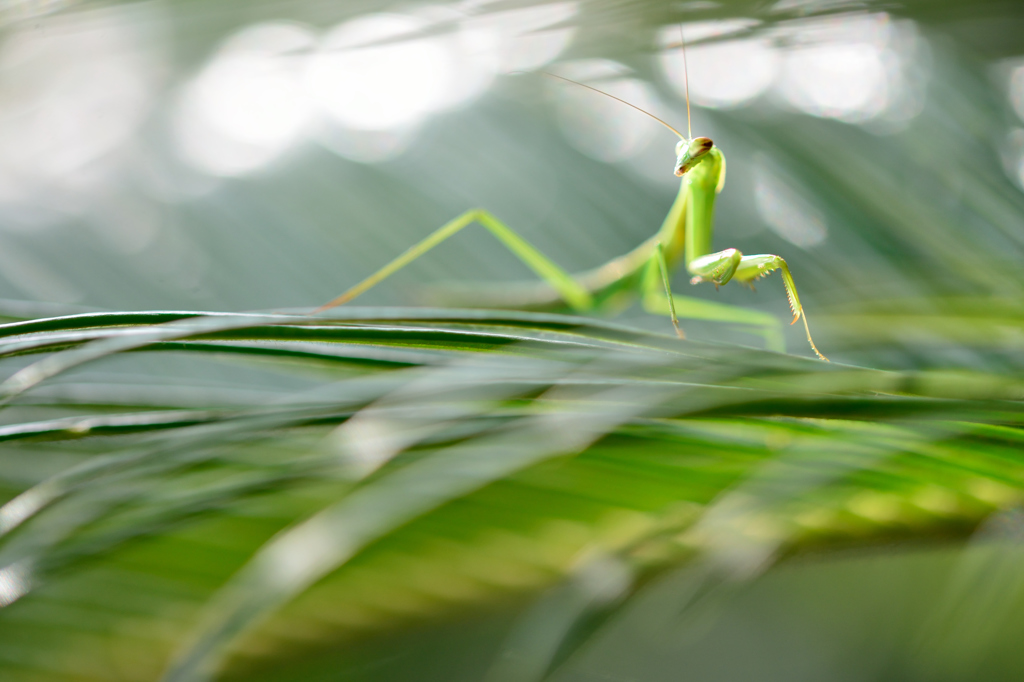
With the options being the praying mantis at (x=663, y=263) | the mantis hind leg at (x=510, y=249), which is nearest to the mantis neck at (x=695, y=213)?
the praying mantis at (x=663, y=263)

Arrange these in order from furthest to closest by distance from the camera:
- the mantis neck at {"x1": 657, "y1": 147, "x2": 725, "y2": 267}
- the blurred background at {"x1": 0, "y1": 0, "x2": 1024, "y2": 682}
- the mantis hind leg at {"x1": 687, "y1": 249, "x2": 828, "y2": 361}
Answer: the mantis neck at {"x1": 657, "y1": 147, "x2": 725, "y2": 267}, the mantis hind leg at {"x1": 687, "y1": 249, "x2": 828, "y2": 361}, the blurred background at {"x1": 0, "y1": 0, "x2": 1024, "y2": 682}

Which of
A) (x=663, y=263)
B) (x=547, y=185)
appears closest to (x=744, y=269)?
(x=663, y=263)

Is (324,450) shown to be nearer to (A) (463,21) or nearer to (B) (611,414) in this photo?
(B) (611,414)

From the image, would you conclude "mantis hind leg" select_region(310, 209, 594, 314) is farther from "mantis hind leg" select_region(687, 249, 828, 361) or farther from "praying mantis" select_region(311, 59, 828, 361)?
"mantis hind leg" select_region(687, 249, 828, 361)

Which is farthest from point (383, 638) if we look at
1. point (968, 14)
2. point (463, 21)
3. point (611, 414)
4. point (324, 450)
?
point (968, 14)

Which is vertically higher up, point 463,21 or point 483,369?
point 463,21

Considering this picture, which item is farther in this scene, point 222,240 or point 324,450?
point 222,240

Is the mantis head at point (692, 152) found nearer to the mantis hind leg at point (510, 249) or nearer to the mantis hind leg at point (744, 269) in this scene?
the mantis hind leg at point (744, 269)

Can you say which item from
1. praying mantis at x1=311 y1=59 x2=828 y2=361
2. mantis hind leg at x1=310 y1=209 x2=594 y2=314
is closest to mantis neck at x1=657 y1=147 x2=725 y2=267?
praying mantis at x1=311 y1=59 x2=828 y2=361
